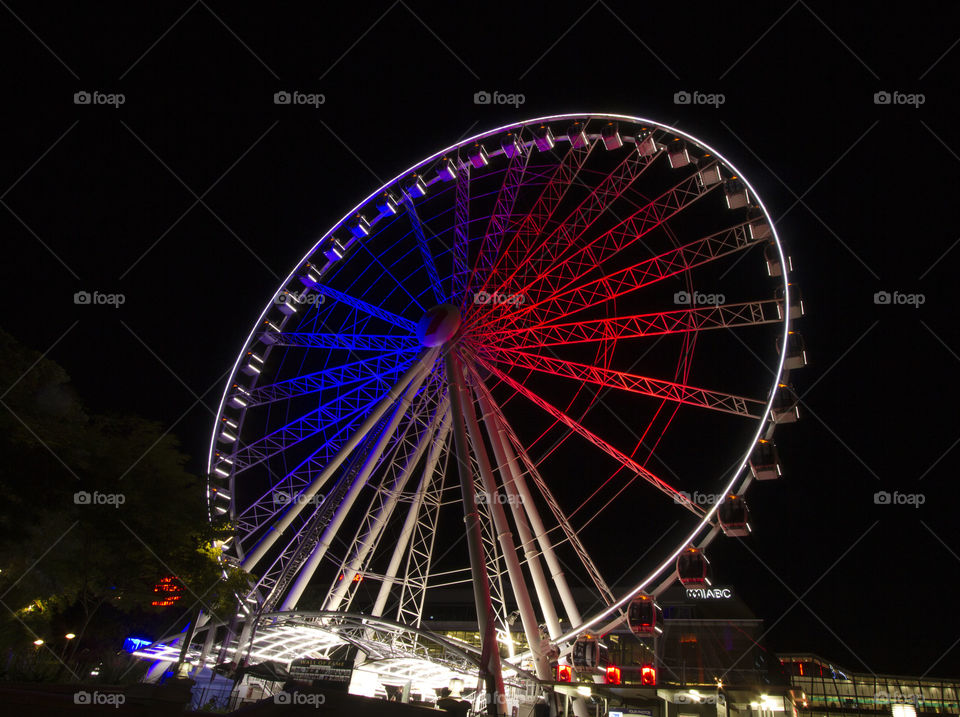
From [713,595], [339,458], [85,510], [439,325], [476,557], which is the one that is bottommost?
[476,557]

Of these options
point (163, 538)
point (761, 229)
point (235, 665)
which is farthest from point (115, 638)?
point (761, 229)

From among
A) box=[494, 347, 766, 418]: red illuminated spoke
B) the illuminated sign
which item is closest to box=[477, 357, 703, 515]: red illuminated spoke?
box=[494, 347, 766, 418]: red illuminated spoke

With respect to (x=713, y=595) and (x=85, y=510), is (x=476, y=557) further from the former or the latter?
(x=713, y=595)

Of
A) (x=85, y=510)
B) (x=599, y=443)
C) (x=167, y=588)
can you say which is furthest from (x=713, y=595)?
(x=85, y=510)

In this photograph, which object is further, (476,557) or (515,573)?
(515,573)

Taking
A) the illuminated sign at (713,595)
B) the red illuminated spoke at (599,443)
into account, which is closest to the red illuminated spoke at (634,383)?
the red illuminated spoke at (599,443)

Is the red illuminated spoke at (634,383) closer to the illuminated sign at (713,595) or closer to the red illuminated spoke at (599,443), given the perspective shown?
the red illuminated spoke at (599,443)
